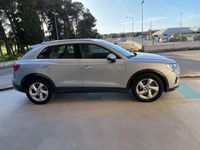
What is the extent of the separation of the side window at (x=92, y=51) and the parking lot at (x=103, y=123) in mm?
1121

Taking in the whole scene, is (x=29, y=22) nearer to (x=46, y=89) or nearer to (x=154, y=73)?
(x=46, y=89)

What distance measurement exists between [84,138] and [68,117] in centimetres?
106

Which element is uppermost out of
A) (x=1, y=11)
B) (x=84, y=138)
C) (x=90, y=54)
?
(x=1, y=11)

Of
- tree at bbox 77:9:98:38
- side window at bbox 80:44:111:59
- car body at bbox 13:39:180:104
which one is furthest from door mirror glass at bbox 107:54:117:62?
tree at bbox 77:9:98:38

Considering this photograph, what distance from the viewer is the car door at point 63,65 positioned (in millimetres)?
5363

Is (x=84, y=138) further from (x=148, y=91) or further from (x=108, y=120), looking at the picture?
(x=148, y=91)

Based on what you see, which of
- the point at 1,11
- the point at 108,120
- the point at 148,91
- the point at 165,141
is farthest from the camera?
the point at 1,11

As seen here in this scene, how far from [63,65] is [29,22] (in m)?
28.5

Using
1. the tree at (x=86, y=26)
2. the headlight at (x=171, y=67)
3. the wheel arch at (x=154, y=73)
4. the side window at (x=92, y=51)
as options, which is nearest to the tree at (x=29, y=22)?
the tree at (x=86, y=26)

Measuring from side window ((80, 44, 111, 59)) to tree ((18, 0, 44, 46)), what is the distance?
28.3m

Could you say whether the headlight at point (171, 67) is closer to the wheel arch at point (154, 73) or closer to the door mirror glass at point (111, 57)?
the wheel arch at point (154, 73)

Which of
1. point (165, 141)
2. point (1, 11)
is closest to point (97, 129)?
point (165, 141)

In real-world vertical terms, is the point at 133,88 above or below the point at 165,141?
above

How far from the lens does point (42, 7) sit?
41.1m
